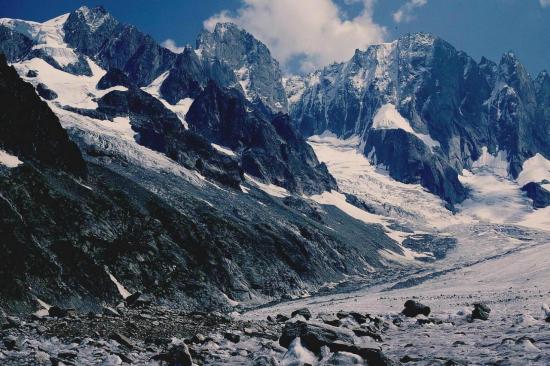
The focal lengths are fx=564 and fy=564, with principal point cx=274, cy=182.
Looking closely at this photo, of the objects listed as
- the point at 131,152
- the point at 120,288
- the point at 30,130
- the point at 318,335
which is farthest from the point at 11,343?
the point at 131,152

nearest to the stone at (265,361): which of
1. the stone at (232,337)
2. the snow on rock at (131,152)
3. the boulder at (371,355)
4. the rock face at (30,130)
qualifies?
the boulder at (371,355)

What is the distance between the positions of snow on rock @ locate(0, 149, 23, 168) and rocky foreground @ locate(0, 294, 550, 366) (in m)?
52.2

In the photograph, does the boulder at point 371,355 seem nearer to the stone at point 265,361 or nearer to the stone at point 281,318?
the stone at point 265,361

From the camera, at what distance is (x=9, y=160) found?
77.9 metres

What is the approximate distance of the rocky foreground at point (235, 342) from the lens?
18.3 meters

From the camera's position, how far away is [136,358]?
790 inches

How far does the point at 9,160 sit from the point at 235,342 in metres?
64.6

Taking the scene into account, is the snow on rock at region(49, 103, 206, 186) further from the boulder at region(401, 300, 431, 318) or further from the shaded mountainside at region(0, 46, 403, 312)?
the boulder at region(401, 300, 431, 318)

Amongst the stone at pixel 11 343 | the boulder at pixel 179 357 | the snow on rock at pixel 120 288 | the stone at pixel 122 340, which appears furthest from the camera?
the snow on rock at pixel 120 288

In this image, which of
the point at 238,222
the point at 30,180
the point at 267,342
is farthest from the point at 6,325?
the point at 238,222

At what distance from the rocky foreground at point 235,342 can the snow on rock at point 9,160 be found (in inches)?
2056

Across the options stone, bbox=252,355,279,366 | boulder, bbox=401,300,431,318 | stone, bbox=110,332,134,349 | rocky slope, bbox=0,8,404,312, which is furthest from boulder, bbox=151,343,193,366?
rocky slope, bbox=0,8,404,312

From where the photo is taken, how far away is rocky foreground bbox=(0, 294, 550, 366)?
18.3 m

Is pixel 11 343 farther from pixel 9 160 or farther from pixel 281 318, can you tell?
pixel 9 160
